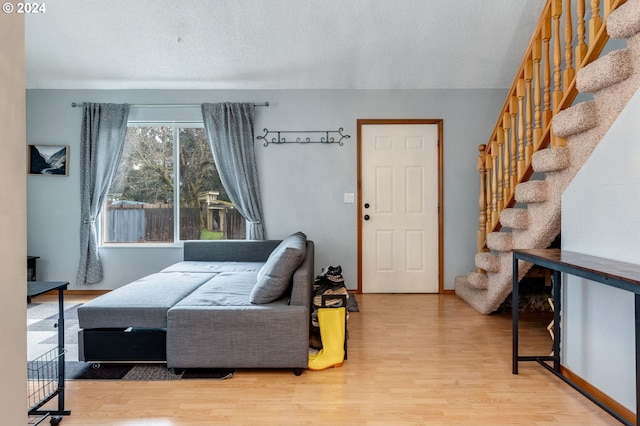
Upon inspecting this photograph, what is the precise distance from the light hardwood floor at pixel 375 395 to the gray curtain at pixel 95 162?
245cm

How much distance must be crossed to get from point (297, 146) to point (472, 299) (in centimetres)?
252

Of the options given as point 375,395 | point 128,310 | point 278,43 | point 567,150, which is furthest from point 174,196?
point 567,150

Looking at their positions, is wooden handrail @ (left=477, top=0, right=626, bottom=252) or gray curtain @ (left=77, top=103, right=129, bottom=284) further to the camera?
gray curtain @ (left=77, top=103, right=129, bottom=284)

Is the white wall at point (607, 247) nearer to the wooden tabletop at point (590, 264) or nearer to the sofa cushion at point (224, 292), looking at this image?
the wooden tabletop at point (590, 264)

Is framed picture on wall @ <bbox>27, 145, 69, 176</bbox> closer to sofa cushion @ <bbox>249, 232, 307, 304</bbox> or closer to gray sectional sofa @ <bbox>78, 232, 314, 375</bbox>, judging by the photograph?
gray sectional sofa @ <bbox>78, 232, 314, 375</bbox>

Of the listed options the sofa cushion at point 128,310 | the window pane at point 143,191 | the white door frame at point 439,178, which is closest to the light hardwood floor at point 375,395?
the sofa cushion at point 128,310

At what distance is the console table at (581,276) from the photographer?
59.4 inches

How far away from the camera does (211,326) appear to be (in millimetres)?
2289

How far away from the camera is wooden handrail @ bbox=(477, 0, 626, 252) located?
2.28 m

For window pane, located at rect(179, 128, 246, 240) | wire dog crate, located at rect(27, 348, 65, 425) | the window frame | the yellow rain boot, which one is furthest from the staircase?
the window frame

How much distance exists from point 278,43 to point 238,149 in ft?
3.99

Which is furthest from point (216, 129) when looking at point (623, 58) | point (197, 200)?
point (623, 58)

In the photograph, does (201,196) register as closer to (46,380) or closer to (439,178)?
(46,380)

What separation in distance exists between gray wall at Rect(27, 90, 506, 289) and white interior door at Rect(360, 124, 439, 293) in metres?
0.15
